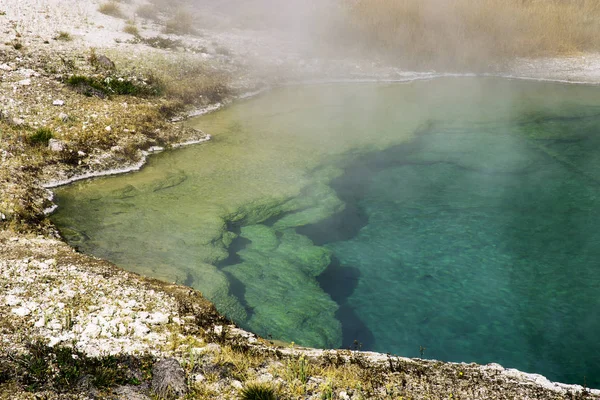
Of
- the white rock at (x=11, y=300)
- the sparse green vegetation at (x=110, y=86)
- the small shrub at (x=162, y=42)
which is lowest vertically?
the white rock at (x=11, y=300)

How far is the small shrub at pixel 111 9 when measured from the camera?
76.5 feet

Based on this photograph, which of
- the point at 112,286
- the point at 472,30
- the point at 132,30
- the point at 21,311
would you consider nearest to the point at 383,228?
the point at 112,286

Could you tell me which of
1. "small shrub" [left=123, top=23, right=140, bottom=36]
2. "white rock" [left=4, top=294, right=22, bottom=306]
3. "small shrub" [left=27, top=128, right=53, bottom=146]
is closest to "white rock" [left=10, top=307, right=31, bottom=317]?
"white rock" [left=4, top=294, right=22, bottom=306]

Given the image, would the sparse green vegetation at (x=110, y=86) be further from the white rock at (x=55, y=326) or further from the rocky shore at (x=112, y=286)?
the white rock at (x=55, y=326)

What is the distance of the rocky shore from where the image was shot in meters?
6.13

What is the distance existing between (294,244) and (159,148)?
606 cm

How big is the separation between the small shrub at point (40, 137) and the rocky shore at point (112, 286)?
0.04 m

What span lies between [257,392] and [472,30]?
976 inches

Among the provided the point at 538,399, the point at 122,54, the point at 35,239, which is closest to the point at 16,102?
the point at 122,54

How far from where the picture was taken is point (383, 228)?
40.3 ft

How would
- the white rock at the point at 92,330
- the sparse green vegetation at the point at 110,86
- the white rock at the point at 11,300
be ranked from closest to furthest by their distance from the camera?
1. the white rock at the point at 92,330
2. the white rock at the point at 11,300
3. the sparse green vegetation at the point at 110,86

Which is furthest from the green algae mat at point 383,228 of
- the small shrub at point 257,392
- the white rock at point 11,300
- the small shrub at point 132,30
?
the small shrub at point 132,30

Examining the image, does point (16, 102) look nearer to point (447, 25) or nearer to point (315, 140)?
point (315, 140)

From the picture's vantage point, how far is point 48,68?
16.7m
